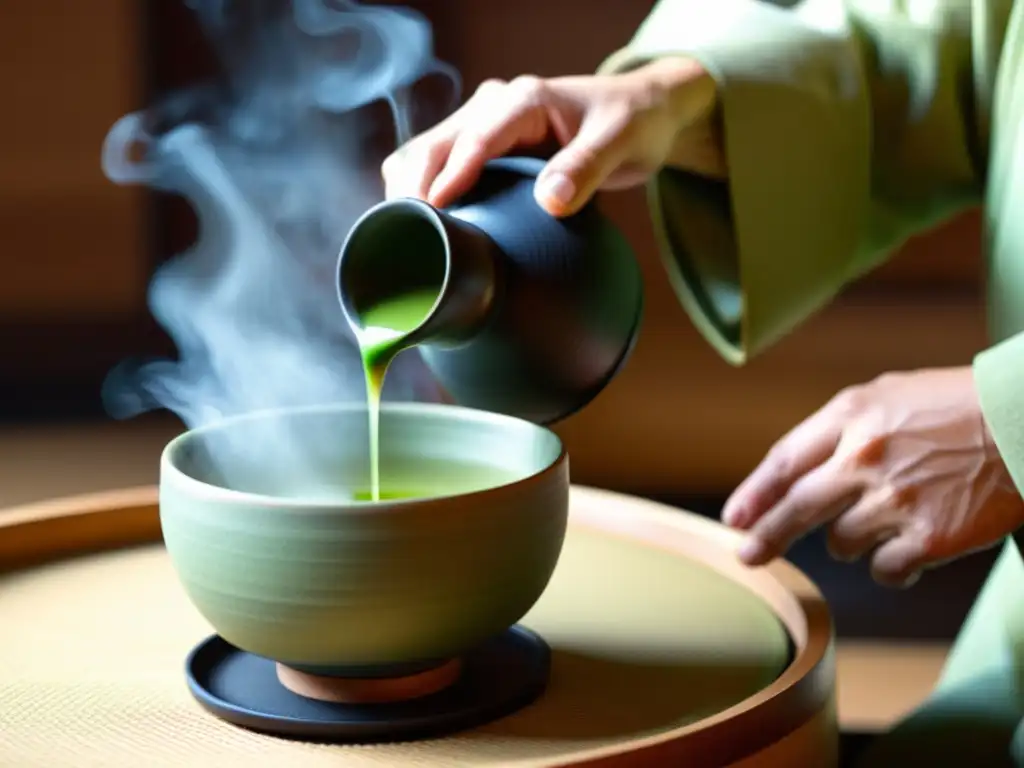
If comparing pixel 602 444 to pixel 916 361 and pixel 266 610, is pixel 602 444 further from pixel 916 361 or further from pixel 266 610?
pixel 266 610

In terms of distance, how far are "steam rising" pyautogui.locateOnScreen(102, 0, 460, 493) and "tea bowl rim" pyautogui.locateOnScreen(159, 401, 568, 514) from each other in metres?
1.39

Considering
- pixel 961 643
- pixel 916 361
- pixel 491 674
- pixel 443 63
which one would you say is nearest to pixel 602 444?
pixel 916 361

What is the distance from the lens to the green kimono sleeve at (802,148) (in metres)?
1.14

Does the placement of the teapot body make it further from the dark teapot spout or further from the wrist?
the wrist

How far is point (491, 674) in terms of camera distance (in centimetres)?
80

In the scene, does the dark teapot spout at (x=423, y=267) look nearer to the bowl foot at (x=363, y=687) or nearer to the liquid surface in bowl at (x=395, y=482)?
the liquid surface in bowl at (x=395, y=482)

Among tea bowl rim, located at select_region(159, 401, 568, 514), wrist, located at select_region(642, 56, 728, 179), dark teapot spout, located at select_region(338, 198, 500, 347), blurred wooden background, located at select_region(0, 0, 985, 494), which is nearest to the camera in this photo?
tea bowl rim, located at select_region(159, 401, 568, 514)

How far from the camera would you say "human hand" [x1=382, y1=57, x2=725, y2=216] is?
894 millimetres

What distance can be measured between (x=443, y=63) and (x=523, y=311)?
5.52 feet

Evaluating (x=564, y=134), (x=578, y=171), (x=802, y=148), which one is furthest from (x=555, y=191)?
(x=802, y=148)

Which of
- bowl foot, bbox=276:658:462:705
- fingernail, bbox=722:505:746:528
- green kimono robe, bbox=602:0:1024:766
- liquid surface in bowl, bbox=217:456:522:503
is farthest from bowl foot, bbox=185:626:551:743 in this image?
green kimono robe, bbox=602:0:1024:766

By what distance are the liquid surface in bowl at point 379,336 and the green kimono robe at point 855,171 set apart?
0.37m

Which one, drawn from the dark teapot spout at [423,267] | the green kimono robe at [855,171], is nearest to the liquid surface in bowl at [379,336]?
the dark teapot spout at [423,267]

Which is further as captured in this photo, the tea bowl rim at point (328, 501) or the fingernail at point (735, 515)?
the fingernail at point (735, 515)
